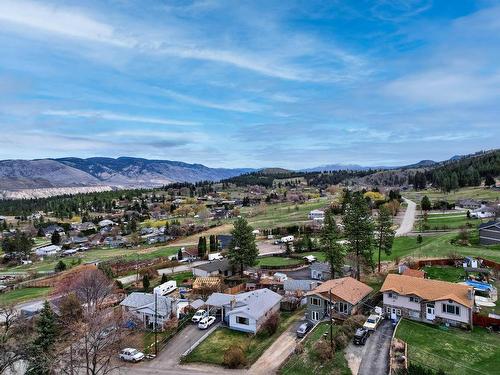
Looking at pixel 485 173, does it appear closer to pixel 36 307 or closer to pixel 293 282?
pixel 293 282

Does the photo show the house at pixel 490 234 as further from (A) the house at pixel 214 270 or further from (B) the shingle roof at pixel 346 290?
(A) the house at pixel 214 270

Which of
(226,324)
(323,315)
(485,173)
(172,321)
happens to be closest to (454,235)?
(323,315)

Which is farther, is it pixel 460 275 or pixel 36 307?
pixel 36 307

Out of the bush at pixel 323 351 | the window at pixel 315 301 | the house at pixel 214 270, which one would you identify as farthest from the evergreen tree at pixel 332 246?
the house at pixel 214 270

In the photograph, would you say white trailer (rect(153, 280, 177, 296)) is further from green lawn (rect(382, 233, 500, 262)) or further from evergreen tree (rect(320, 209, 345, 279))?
green lawn (rect(382, 233, 500, 262))

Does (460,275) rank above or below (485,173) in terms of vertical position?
below

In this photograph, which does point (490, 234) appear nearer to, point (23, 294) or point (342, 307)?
point (342, 307)

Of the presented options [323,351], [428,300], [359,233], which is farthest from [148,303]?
[428,300]
